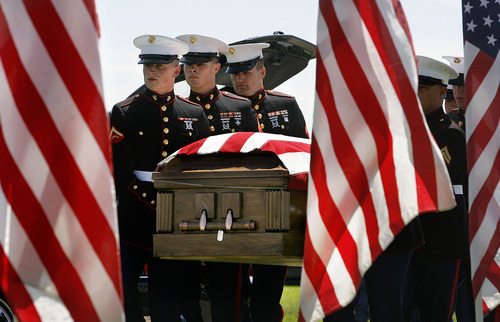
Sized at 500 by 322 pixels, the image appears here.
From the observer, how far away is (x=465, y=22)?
6.30 metres

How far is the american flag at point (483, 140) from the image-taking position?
5957 millimetres

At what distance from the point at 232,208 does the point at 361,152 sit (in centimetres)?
111

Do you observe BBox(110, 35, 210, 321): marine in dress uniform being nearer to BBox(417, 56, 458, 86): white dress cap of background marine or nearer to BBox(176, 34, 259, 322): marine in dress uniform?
BBox(176, 34, 259, 322): marine in dress uniform

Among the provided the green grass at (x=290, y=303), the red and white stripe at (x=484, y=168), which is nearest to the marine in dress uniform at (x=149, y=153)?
the red and white stripe at (x=484, y=168)

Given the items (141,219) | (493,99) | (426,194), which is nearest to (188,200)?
(141,219)

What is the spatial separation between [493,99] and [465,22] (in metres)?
0.55

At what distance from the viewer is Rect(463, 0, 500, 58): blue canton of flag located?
6281mm

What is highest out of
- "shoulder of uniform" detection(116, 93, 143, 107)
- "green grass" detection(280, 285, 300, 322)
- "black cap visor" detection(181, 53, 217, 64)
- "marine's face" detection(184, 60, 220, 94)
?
"black cap visor" detection(181, 53, 217, 64)

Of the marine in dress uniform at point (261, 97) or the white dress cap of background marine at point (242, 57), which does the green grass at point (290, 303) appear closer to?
the marine in dress uniform at point (261, 97)

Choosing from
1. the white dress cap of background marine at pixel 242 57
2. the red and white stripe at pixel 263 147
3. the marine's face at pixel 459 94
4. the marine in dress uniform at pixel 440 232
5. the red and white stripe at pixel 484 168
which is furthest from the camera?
the marine's face at pixel 459 94

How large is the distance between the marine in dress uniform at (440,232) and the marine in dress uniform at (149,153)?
1.67 meters

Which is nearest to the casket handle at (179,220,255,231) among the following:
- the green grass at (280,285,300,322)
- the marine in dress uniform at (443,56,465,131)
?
the marine in dress uniform at (443,56,465,131)

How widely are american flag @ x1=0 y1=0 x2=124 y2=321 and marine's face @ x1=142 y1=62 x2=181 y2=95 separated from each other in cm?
275

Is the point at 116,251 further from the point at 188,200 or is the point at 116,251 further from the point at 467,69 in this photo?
the point at 467,69
